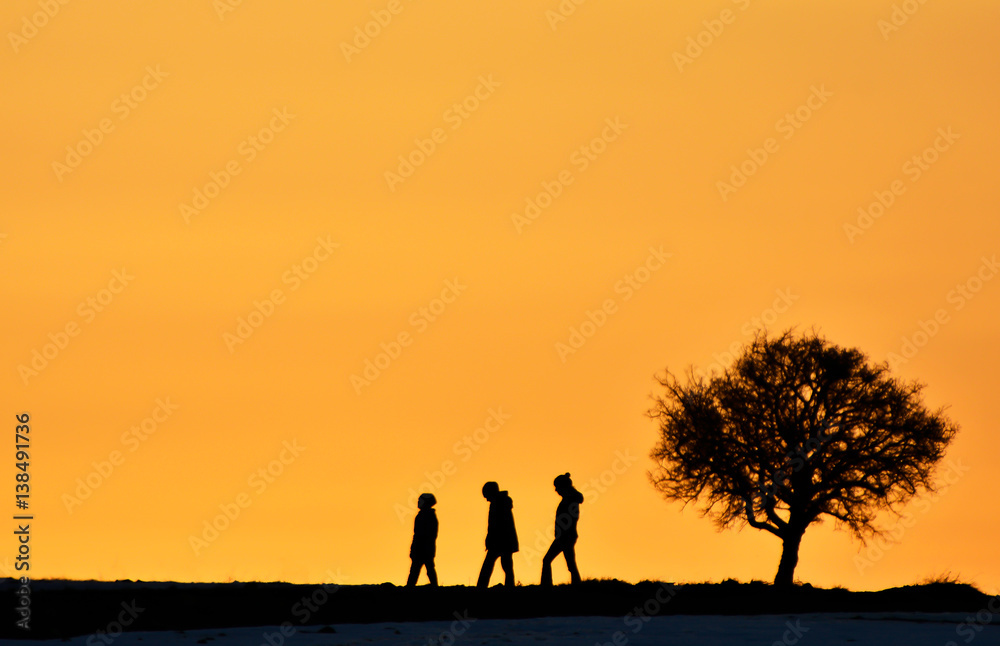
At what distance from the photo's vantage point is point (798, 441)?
46.3 metres

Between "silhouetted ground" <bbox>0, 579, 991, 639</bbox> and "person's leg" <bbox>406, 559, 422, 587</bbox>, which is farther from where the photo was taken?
"person's leg" <bbox>406, 559, 422, 587</bbox>

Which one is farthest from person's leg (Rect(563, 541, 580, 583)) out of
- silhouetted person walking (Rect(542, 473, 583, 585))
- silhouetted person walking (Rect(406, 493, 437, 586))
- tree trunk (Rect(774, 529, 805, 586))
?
tree trunk (Rect(774, 529, 805, 586))

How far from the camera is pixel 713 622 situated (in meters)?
27.0

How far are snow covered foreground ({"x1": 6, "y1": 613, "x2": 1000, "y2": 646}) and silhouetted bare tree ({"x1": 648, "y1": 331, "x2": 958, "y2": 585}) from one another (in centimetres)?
1869

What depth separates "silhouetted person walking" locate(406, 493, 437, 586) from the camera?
107 feet

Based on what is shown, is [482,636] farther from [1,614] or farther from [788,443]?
[788,443]

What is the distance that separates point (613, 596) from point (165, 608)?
351 inches

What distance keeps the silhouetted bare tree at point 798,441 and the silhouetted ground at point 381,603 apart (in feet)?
34.0

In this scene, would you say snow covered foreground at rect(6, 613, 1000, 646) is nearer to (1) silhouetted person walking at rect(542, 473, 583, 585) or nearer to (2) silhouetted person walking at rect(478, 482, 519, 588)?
(2) silhouetted person walking at rect(478, 482, 519, 588)

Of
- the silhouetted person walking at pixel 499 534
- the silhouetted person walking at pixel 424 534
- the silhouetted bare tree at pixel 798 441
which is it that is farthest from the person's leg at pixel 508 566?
the silhouetted bare tree at pixel 798 441

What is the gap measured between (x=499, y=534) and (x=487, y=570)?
0.75 metres

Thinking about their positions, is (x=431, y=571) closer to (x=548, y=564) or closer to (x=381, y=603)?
(x=548, y=564)

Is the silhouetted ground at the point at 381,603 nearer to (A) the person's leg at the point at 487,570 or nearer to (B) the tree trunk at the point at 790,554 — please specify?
(A) the person's leg at the point at 487,570

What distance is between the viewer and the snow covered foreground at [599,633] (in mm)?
24219
